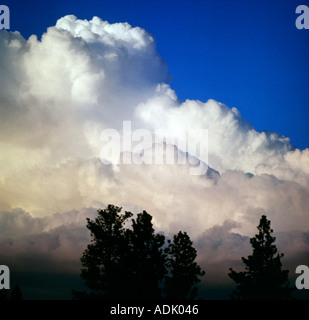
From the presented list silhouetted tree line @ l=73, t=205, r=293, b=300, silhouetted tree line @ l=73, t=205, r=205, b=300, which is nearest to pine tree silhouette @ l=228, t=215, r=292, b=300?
silhouetted tree line @ l=73, t=205, r=293, b=300

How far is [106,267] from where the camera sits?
31.1 meters

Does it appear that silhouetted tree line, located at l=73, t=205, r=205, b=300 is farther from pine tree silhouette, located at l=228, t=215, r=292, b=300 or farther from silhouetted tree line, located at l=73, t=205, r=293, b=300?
pine tree silhouette, located at l=228, t=215, r=292, b=300

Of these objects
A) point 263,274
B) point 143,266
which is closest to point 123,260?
point 143,266

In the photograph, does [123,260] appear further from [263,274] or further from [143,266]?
[263,274]

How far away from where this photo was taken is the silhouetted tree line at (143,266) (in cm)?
3081

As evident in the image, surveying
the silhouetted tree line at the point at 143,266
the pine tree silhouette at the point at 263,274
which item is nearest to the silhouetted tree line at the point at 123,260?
the silhouetted tree line at the point at 143,266

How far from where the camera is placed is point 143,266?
31.5 meters

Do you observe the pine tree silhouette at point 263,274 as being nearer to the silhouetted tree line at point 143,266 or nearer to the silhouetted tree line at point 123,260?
the silhouetted tree line at point 143,266

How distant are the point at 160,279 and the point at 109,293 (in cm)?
546

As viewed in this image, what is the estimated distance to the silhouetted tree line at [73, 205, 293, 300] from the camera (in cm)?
3081
